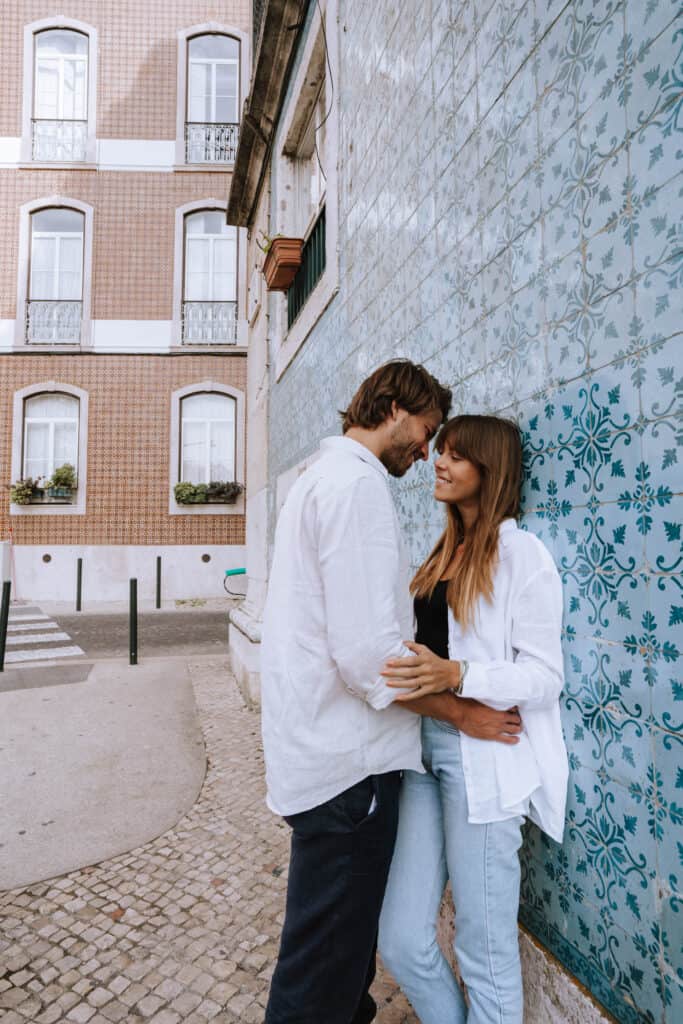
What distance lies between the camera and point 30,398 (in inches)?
600

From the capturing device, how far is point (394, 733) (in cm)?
161

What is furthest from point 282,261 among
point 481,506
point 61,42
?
point 61,42

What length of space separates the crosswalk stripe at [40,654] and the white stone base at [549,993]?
24.4ft

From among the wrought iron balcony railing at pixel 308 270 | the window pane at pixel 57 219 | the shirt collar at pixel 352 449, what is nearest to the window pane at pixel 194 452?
the window pane at pixel 57 219

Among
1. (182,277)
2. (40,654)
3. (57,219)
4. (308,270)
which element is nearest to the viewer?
(308,270)

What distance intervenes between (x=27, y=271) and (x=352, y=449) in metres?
16.2

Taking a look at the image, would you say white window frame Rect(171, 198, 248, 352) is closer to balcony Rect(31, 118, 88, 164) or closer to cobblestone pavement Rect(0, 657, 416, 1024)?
balcony Rect(31, 118, 88, 164)

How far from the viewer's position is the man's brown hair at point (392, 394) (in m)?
1.75

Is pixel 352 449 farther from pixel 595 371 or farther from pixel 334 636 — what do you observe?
pixel 595 371

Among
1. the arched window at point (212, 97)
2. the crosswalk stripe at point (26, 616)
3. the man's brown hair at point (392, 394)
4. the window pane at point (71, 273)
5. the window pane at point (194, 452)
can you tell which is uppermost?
the arched window at point (212, 97)

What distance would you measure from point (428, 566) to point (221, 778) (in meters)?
2.98

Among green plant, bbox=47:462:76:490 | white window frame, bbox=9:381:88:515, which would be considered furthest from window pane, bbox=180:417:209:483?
green plant, bbox=47:462:76:490

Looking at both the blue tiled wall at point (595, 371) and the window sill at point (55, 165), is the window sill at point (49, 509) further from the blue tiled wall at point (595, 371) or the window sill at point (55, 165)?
the blue tiled wall at point (595, 371)

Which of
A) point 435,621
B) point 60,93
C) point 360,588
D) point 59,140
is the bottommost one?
point 435,621
